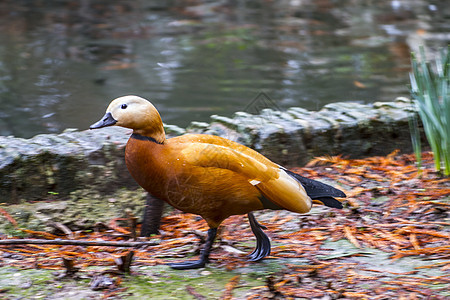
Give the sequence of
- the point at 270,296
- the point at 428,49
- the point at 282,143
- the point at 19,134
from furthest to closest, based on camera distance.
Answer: the point at 428,49 < the point at 19,134 < the point at 282,143 < the point at 270,296

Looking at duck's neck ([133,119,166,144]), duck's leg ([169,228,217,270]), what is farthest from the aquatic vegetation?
duck's neck ([133,119,166,144])

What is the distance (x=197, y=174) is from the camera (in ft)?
7.88

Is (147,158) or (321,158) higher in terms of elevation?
(147,158)

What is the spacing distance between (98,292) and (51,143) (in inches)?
64.7

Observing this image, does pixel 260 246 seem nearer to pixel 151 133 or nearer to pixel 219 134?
pixel 151 133

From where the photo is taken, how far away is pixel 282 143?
3965 millimetres

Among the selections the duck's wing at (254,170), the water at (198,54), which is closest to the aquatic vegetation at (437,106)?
the duck's wing at (254,170)

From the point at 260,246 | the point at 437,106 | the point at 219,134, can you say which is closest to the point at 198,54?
the point at 219,134

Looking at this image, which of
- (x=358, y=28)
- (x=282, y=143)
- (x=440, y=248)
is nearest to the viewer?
(x=440, y=248)

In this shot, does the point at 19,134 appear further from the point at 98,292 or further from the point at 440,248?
the point at 440,248

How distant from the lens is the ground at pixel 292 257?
2.28 meters

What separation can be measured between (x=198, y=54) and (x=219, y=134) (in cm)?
506

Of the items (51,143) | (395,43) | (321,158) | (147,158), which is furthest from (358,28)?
(147,158)

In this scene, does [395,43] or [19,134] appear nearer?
[19,134]
